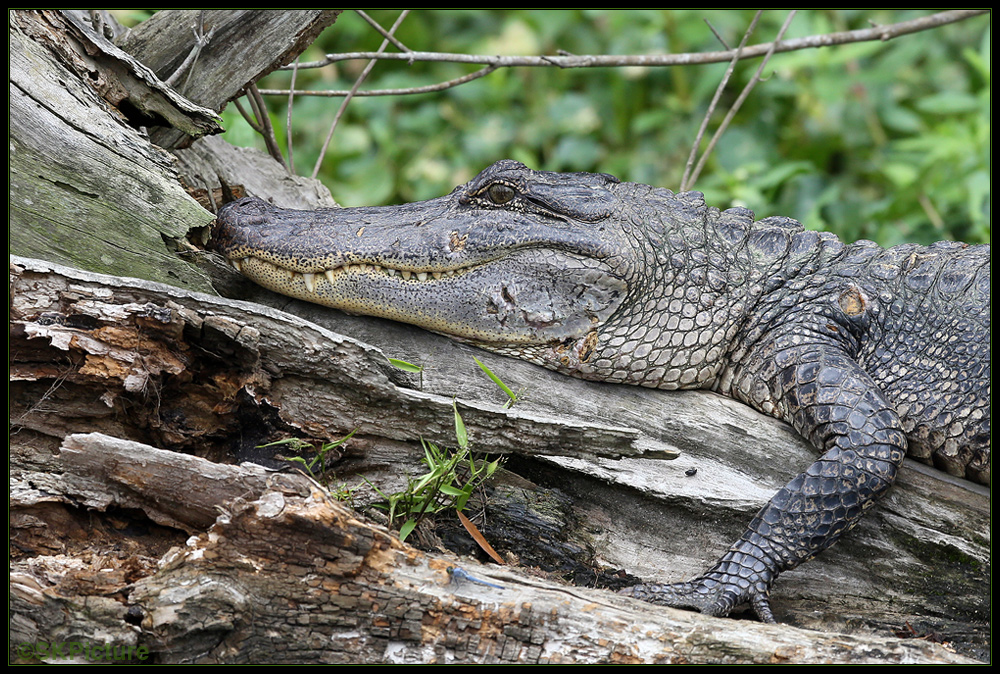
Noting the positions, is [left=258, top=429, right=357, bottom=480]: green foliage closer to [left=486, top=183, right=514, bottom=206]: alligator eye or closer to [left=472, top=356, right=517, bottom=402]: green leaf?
[left=472, top=356, right=517, bottom=402]: green leaf

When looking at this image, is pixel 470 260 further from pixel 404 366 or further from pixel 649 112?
pixel 649 112

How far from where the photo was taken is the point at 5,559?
2.27m

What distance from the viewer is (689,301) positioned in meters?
3.38

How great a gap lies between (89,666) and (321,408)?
1033mm

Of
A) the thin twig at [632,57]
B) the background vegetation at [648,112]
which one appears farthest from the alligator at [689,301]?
the background vegetation at [648,112]

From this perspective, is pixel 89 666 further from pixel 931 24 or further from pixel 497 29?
pixel 497 29

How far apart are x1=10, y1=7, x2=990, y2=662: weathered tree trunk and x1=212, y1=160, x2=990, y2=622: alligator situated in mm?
136

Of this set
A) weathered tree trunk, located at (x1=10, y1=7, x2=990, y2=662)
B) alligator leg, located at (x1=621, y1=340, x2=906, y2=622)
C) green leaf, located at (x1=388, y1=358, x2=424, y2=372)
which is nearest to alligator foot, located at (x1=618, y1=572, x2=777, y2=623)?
alligator leg, located at (x1=621, y1=340, x2=906, y2=622)

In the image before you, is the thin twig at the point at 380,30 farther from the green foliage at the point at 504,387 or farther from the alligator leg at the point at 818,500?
the alligator leg at the point at 818,500

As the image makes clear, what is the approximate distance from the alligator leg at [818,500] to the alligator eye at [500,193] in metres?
1.43

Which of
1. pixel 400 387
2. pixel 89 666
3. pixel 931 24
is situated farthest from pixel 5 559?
pixel 931 24

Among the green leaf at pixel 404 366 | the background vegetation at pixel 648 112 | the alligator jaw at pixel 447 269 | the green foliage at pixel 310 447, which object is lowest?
the green foliage at pixel 310 447

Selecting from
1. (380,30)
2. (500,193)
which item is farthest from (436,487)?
(380,30)

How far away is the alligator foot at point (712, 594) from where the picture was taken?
2.75m
